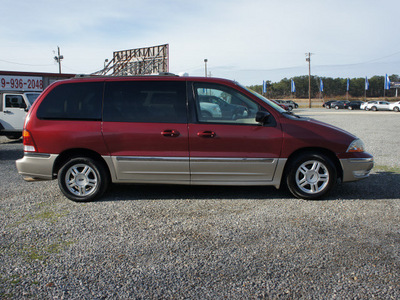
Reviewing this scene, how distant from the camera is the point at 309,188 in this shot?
521 centimetres

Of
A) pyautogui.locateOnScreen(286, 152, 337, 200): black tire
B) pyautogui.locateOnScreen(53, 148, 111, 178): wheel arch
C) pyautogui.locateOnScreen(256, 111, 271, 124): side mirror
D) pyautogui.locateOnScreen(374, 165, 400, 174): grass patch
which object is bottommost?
pyautogui.locateOnScreen(374, 165, 400, 174): grass patch

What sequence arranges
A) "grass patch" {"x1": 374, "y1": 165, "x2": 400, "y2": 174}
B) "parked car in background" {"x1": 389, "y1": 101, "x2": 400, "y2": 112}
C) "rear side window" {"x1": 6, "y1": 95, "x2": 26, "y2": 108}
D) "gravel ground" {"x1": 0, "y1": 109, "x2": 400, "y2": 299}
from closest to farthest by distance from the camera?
"gravel ground" {"x1": 0, "y1": 109, "x2": 400, "y2": 299} → "grass patch" {"x1": 374, "y1": 165, "x2": 400, "y2": 174} → "rear side window" {"x1": 6, "y1": 95, "x2": 26, "y2": 108} → "parked car in background" {"x1": 389, "y1": 101, "x2": 400, "y2": 112}

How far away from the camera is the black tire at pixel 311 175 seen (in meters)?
5.09

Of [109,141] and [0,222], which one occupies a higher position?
[109,141]

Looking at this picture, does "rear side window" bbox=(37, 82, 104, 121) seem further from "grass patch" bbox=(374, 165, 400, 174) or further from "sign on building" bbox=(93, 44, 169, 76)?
"sign on building" bbox=(93, 44, 169, 76)

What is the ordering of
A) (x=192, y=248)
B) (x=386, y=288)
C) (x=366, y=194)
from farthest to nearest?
1. (x=366, y=194)
2. (x=192, y=248)
3. (x=386, y=288)

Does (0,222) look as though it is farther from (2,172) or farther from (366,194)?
(366,194)

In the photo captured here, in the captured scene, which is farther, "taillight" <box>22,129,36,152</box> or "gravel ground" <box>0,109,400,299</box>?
"taillight" <box>22,129,36,152</box>

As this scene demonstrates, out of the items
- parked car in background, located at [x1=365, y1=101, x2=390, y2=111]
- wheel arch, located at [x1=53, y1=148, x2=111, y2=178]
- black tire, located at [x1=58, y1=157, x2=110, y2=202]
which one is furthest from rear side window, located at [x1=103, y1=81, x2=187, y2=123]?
parked car in background, located at [x1=365, y1=101, x2=390, y2=111]

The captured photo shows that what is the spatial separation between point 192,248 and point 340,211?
2245 millimetres

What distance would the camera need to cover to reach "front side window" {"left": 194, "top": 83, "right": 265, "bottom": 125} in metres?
5.08

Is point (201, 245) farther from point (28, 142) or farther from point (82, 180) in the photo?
point (28, 142)

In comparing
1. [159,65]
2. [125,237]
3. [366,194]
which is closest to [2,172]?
[125,237]

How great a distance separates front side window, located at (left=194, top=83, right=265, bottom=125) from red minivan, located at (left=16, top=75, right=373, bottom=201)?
14mm
